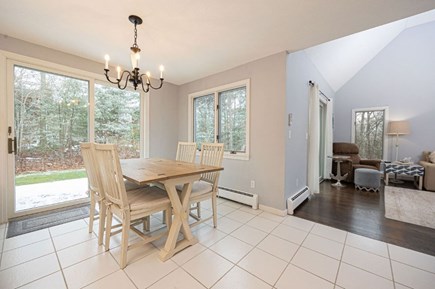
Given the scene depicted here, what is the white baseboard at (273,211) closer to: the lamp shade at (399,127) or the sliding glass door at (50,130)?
the sliding glass door at (50,130)

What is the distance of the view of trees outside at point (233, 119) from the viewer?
3119 mm

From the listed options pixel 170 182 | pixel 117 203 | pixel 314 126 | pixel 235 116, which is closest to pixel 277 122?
pixel 235 116

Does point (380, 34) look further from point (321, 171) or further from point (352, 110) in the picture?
point (321, 171)

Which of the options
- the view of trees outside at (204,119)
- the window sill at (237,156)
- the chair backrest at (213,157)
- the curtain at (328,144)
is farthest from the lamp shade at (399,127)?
the chair backrest at (213,157)

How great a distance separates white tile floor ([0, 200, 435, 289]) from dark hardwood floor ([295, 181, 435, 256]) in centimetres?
21

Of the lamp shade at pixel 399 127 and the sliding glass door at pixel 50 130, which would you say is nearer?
the sliding glass door at pixel 50 130

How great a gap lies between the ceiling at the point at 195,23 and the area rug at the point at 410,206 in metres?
2.53

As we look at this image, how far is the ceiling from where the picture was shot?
1.67 m

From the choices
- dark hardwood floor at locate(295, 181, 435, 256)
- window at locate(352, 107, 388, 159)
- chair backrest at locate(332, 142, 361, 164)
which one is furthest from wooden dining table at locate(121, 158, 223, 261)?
window at locate(352, 107, 388, 159)

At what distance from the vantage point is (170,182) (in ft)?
5.43

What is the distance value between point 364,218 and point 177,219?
8.44 feet

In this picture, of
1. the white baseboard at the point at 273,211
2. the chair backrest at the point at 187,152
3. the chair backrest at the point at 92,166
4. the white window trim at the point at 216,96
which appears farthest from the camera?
the white window trim at the point at 216,96

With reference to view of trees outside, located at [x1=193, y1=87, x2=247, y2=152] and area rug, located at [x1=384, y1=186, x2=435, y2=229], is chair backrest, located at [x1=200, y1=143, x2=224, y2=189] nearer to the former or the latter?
Answer: view of trees outside, located at [x1=193, y1=87, x2=247, y2=152]

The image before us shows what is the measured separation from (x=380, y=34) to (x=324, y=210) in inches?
169
